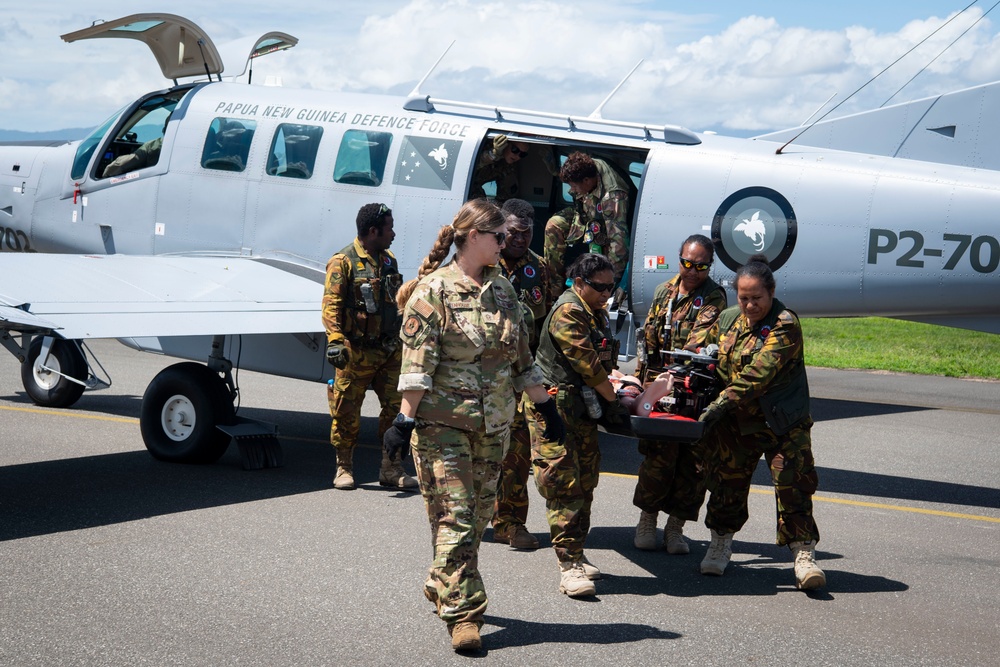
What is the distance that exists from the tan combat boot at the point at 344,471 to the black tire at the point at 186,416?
1.12 meters

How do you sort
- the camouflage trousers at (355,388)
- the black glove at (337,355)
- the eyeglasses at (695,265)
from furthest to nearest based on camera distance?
the camouflage trousers at (355,388) < the black glove at (337,355) < the eyeglasses at (695,265)

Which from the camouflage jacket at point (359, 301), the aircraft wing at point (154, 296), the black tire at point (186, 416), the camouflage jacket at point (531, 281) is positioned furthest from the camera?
the black tire at point (186, 416)

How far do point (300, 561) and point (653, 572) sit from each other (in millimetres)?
2030

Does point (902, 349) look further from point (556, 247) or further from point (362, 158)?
point (362, 158)

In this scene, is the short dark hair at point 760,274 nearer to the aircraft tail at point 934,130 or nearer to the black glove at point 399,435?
the black glove at point 399,435

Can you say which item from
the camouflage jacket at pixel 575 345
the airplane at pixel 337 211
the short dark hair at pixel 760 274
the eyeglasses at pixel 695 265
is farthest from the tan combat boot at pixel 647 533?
the airplane at pixel 337 211

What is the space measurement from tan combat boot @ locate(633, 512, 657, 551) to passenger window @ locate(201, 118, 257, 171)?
18.3ft

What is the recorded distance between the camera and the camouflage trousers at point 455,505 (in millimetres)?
4664

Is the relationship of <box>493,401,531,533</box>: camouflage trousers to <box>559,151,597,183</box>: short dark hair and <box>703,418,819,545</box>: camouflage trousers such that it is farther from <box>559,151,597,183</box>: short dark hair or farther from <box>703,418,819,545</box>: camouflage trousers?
<box>559,151,597,183</box>: short dark hair

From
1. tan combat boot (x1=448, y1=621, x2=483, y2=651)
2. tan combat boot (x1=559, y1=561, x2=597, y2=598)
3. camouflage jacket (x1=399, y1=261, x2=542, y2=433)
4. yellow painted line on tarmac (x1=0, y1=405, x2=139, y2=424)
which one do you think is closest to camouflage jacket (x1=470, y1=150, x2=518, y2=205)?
yellow painted line on tarmac (x1=0, y1=405, x2=139, y2=424)

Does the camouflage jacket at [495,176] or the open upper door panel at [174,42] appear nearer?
the camouflage jacket at [495,176]

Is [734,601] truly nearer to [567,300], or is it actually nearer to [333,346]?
[567,300]

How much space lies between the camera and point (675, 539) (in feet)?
21.1

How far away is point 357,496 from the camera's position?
7598mm
